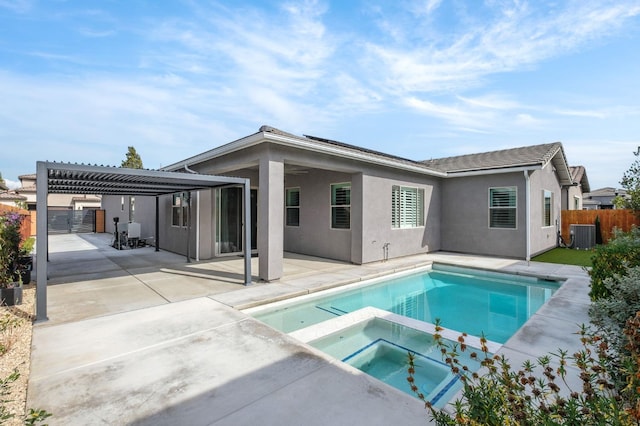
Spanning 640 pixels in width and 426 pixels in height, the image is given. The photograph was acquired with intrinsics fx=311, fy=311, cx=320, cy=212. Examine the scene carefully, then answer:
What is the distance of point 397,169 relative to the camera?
11.5 m

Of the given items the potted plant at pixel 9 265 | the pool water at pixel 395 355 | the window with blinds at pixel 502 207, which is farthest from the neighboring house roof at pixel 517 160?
the potted plant at pixel 9 265

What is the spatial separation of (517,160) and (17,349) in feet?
47.5

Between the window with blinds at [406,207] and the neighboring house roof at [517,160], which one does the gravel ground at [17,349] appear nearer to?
the window with blinds at [406,207]

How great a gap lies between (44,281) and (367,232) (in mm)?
8002

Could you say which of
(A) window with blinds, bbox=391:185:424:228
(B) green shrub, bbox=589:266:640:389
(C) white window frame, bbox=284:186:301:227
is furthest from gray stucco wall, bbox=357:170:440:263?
(B) green shrub, bbox=589:266:640:389

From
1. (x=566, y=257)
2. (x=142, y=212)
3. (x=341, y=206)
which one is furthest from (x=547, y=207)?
(x=142, y=212)

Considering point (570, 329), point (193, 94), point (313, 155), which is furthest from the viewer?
point (193, 94)

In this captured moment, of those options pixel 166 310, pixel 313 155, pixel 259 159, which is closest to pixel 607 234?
pixel 313 155

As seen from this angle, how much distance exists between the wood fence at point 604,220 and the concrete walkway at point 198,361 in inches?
425

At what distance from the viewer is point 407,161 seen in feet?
43.1

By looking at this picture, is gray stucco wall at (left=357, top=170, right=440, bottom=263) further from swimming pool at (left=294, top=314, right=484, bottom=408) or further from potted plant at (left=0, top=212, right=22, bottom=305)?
potted plant at (left=0, top=212, right=22, bottom=305)

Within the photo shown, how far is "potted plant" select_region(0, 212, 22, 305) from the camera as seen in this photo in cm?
579

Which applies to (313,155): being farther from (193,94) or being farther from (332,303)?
(193,94)

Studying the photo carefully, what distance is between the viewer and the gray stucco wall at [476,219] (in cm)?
1148
